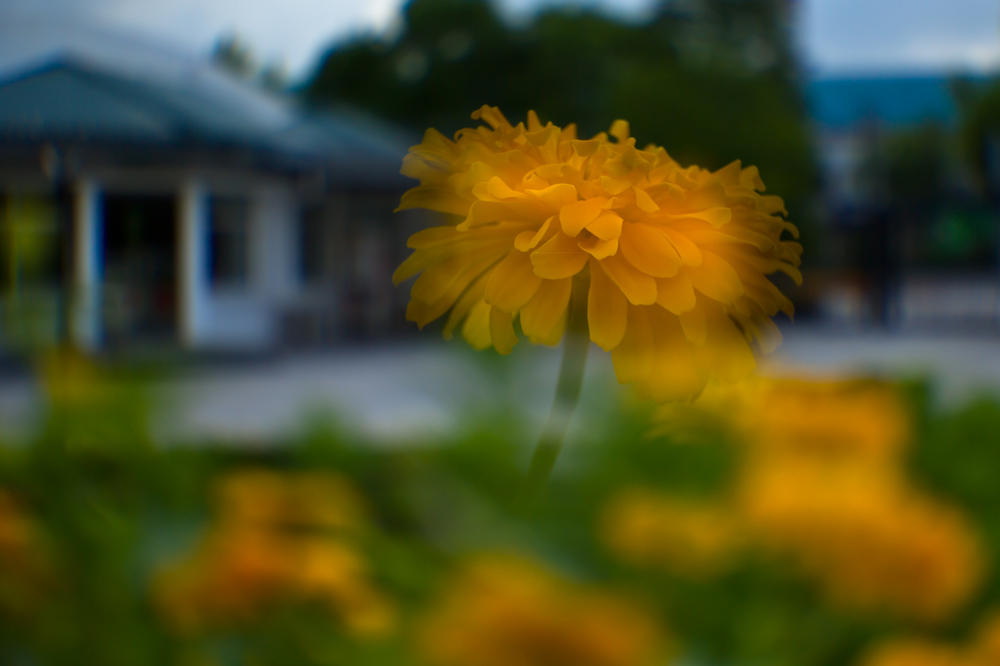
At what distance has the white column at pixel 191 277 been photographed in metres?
0.40

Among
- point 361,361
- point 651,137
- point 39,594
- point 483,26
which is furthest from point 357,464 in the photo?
point 651,137

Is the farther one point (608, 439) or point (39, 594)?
point (608, 439)

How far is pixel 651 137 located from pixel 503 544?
1.76ft

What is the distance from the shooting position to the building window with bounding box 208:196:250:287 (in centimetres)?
43

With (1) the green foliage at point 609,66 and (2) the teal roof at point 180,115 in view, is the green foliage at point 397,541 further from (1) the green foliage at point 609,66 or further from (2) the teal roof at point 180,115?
(1) the green foliage at point 609,66

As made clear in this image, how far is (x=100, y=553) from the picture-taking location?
28.4 inches

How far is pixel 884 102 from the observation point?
0.61 feet

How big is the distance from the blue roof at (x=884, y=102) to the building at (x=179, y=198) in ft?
0.29

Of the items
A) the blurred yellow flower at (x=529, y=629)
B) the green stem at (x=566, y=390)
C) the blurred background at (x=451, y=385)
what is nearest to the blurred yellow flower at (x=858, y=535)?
the blurred background at (x=451, y=385)

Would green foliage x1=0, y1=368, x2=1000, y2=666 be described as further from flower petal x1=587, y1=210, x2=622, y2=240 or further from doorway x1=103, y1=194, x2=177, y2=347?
flower petal x1=587, y1=210, x2=622, y2=240

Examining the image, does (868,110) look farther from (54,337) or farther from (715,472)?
(715,472)

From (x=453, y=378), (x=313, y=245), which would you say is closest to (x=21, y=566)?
(x=453, y=378)

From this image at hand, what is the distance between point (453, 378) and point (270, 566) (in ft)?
0.47

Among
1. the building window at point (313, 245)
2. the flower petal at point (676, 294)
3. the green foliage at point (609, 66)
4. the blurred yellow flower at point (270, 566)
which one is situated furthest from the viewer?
the blurred yellow flower at point (270, 566)
